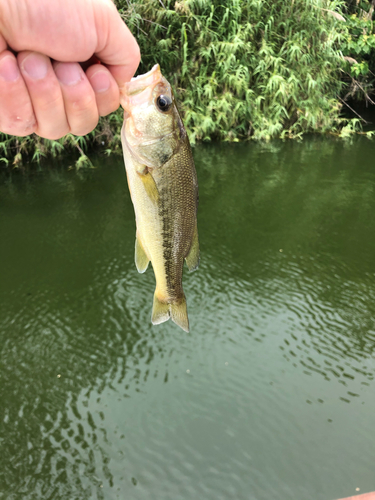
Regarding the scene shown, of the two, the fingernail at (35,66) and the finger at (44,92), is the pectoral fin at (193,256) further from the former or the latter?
the fingernail at (35,66)

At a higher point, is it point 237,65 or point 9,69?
point 9,69

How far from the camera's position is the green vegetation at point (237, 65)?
11.3m

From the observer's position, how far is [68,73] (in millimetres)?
1229

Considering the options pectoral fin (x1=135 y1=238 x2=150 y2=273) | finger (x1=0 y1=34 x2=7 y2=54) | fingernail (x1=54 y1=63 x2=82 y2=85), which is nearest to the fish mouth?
fingernail (x1=54 y1=63 x2=82 y2=85)

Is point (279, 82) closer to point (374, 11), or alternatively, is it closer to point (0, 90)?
point (374, 11)

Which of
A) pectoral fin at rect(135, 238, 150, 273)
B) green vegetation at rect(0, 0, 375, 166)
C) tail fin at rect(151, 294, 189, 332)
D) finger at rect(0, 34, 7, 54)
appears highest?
finger at rect(0, 34, 7, 54)

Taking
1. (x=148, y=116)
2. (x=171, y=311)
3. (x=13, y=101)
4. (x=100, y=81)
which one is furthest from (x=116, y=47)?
(x=171, y=311)

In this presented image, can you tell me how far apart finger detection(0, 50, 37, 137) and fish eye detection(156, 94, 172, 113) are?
44 cm

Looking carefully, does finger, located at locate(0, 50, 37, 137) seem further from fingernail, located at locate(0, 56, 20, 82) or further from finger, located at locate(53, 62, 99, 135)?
finger, located at locate(53, 62, 99, 135)

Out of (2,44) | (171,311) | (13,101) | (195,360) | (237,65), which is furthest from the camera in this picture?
(237,65)

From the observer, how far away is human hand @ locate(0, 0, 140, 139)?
3.44 feet

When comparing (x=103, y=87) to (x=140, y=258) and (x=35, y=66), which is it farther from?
(x=140, y=258)

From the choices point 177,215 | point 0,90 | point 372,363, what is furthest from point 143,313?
point 0,90

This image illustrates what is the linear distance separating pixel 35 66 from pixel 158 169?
0.53 meters
